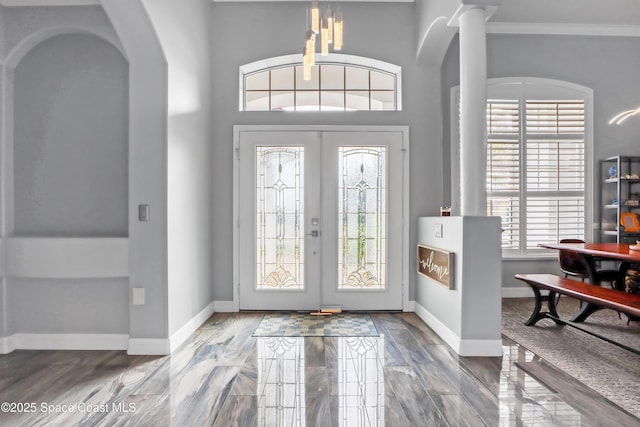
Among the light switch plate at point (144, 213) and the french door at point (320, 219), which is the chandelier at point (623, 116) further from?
the light switch plate at point (144, 213)

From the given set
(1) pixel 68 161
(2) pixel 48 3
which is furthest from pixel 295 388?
(2) pixel 48 3

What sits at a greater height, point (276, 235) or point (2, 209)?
point (2, 209)

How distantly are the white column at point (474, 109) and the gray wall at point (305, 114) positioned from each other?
1.16m

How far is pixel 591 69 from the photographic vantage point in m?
5.04

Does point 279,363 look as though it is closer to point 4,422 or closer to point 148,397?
point 148,397

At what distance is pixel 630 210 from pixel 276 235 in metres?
4.52

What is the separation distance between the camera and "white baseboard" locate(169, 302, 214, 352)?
3162 mm

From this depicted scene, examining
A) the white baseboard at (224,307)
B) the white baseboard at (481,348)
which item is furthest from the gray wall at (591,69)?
the white baseboard at (224,307)

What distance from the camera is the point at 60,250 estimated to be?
309cm

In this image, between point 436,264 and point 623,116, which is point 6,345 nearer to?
point 436,264

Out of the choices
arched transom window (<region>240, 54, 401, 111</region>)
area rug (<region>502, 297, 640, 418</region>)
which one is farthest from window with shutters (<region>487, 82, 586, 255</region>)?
arched transom window (<region>240, 54, 401, 111</region>)

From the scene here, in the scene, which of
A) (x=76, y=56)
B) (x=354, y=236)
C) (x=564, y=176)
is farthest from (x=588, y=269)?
(x=76, y=56)

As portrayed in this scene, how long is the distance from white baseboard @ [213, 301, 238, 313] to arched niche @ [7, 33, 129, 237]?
58.9 inches

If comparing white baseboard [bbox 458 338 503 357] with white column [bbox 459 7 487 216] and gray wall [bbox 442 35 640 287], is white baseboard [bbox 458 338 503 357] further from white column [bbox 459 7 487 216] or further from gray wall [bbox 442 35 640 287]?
gray wall [bbox 442 35 640 287]
